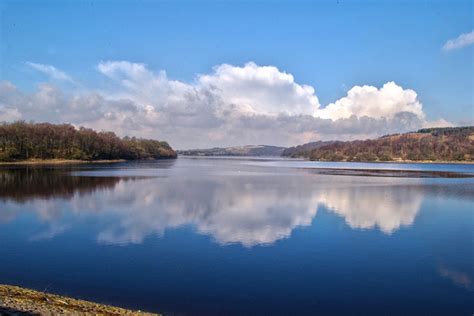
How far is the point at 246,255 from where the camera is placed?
15.1m

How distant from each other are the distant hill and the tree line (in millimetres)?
102047

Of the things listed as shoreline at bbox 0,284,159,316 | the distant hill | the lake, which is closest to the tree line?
the lake

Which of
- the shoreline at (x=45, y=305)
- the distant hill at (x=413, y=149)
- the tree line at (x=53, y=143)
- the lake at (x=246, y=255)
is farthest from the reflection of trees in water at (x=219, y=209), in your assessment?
the distant hill at (x=413, y=149)

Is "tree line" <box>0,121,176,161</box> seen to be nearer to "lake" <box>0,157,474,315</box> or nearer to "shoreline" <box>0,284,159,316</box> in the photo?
"lake" <box>0,157,474,315</box>

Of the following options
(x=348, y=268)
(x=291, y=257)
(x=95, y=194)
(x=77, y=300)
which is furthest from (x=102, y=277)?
(x=95, y=194)

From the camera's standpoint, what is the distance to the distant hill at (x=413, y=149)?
155 meters

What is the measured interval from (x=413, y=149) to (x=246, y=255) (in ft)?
564

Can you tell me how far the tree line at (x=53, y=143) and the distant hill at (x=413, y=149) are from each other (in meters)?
102

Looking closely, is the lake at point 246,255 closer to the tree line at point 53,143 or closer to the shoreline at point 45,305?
the shoreline at point 45,305

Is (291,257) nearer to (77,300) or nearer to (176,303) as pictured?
(176,303)

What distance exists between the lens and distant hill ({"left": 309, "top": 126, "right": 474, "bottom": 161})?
6093 inches

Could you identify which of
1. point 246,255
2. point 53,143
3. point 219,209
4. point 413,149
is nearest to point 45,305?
point 246,255

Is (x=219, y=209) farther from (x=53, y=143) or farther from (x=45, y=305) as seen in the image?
(x=53, y=143)

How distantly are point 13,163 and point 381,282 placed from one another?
92557 mm
